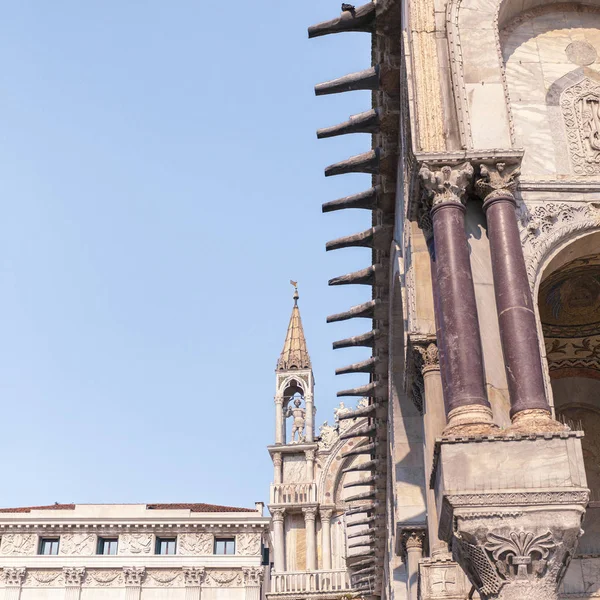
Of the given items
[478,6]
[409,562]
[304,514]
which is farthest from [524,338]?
[304,514]

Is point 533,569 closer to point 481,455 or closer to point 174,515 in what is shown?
point 481,455

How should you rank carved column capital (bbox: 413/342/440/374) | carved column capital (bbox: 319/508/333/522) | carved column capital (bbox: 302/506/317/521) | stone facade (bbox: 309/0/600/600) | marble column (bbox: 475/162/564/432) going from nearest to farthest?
1. stone facade (bbox: 309/0/600/600)
2. marble column (bbox: 475/162/564/432)
3. carved column capital (bbox: 413/342/440/374)
4. carved column capital (bbox: 302/506/317/521)
5. carved column capital (bbox: 319/508/333/522)

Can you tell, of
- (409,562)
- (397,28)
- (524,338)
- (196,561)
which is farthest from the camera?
(196,561)

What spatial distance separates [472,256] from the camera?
11461 mm

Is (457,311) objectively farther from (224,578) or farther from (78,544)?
(78,544)

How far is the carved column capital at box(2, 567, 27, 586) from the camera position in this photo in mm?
53688

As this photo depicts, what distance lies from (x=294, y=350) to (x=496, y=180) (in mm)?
46014

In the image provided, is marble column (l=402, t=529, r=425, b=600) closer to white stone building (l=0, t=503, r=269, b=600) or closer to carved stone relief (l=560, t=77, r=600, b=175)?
carved stone relief (l=560, t=77, r=600, b=175)

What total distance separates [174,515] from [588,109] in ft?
150

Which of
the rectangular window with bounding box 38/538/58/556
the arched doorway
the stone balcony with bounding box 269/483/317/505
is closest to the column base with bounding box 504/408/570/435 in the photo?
the arched doorway

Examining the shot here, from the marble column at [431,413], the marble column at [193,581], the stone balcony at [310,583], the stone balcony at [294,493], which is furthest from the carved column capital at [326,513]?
the marble column at [431,413]

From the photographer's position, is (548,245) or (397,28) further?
(397,28)

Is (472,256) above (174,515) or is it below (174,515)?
below

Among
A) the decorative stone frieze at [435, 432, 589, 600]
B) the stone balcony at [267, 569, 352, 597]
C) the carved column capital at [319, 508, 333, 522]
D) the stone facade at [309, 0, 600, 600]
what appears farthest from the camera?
the carved column capital at [319, 508, 333, 522]
